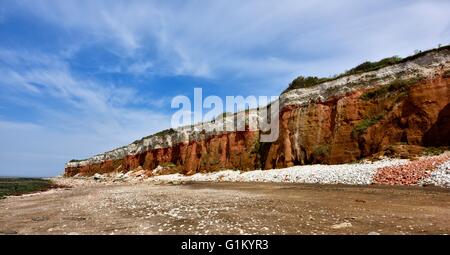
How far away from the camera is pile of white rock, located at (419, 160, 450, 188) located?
685 inches

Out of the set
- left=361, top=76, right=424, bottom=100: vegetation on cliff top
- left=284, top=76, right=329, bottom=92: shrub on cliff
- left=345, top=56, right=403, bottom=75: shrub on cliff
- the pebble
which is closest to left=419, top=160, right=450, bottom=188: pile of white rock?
the pebble

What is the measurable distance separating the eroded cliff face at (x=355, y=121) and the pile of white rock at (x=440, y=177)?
7.08m

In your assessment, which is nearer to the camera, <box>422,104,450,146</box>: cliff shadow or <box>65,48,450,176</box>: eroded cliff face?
<box>422,104,450,146</box>: cliff shadow

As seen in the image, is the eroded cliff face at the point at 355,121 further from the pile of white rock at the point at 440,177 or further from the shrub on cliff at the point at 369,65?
the pile of white rock at the point at 440,177

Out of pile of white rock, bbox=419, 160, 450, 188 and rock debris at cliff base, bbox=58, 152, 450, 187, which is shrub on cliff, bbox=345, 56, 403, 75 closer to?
rock debris at cliff base, bbox=58, 152, 450, 187

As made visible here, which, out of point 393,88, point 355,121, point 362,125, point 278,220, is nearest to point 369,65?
point 393,88

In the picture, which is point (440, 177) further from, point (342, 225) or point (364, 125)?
point (364, 125)

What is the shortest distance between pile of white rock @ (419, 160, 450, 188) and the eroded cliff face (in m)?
7.08

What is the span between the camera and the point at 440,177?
18.0m

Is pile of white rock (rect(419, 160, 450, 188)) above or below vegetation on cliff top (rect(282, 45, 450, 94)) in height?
below

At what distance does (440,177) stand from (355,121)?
17078 mm

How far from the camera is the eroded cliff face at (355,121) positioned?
92.7 ft
